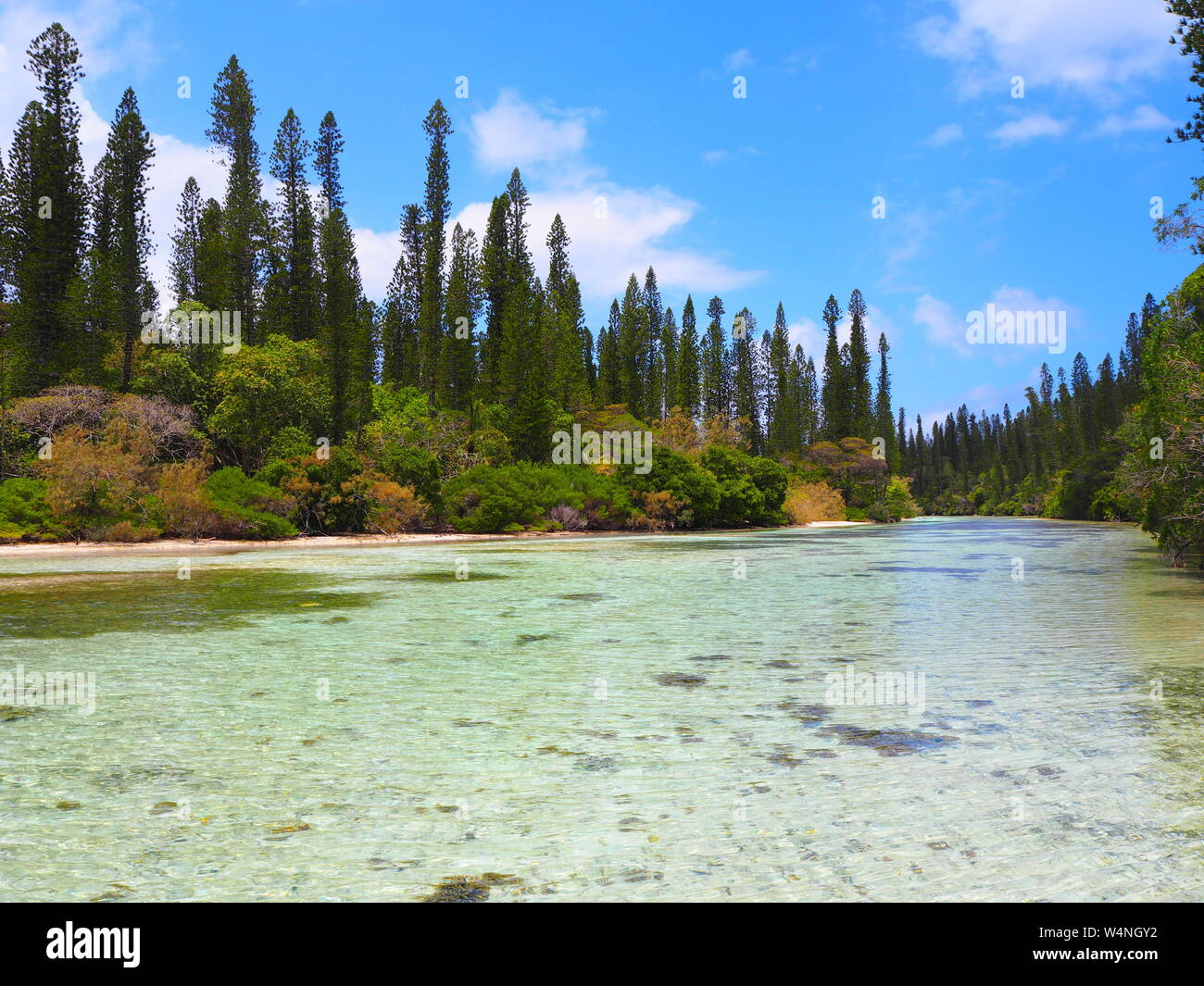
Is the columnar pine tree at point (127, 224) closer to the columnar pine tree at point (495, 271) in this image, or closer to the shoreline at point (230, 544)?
the shoreline at point (230, 544)

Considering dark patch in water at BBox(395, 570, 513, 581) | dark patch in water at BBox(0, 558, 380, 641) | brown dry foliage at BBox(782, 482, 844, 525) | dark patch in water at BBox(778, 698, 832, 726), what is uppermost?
brown dry foliage at BBox(782, 482, 844, 525)

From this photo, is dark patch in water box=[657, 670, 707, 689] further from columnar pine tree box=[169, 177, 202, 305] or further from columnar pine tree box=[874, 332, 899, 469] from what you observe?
columnar pine tree box=[874, 332, 899, 469]

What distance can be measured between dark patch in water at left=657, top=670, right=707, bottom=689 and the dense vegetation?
13.9 meters

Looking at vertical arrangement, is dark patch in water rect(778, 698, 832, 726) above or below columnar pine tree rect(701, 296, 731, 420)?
below

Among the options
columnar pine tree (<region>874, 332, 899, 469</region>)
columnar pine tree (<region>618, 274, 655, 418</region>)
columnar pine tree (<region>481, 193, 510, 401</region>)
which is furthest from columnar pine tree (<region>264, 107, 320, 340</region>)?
columnar pine tree (<region>874, 332, 899, 469</region>)

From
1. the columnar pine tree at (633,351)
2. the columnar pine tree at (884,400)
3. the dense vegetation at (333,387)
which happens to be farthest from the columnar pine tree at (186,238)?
the columnar pine tree at (884,400)

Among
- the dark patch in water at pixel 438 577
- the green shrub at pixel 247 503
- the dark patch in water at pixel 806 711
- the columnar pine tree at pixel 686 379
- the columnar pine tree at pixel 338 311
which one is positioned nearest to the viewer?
the dark patch in water at pixel 806 711

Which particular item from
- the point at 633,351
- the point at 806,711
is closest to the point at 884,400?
the point at 633,351

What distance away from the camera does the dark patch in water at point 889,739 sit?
4.98m

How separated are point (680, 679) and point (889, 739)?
229 cm

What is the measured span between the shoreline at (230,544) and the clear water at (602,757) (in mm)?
14624

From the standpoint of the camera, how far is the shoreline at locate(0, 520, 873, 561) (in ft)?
77.8
